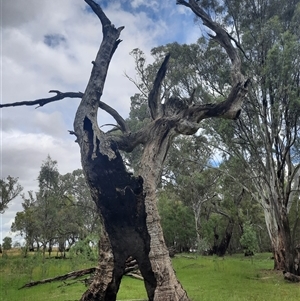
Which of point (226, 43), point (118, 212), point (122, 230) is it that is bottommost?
point (122, 230)

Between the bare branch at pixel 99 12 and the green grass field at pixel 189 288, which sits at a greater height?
the bare branch at pixel 99 12

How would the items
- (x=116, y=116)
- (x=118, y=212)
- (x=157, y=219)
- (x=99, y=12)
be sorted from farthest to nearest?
(x=116, y=116) → (x=99, y=12) → (x=157, y=219) → (x=118, y=212)

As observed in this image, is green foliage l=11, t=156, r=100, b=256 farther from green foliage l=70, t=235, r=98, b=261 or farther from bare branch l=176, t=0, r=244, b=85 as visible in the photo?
bare branch l=176, t=0, r=244, b=85

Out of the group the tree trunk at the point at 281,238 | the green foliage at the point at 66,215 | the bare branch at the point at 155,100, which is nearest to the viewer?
the bare branch at the point at 155,100

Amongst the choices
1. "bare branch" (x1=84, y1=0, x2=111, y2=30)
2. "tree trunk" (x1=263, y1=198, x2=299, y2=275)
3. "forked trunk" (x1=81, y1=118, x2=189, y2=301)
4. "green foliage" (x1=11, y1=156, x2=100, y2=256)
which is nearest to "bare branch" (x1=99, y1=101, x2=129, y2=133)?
"forked trunk" (x1=81, y1=118, x2=189, y2=301)

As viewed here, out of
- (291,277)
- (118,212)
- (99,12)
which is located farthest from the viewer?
(291,277)

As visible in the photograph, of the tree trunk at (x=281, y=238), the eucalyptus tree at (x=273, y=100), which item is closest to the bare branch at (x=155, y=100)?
the eucalyptus tree at (x=273, y=100)

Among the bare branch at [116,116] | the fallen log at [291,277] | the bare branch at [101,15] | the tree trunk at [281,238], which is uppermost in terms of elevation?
the bare branch at [101,15]

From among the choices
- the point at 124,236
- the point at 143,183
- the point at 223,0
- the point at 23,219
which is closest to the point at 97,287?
the point at 124,236

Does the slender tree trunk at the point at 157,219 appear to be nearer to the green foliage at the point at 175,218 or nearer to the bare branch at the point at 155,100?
the bare branch at the point at 155,100

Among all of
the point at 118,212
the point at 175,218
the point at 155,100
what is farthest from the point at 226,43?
the point at 175,218

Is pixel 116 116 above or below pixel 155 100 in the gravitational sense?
below

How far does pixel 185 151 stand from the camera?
2505 centimetres

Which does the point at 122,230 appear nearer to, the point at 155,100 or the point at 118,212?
the point at 118,212
